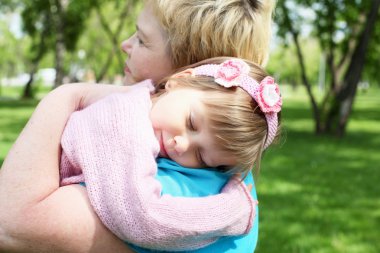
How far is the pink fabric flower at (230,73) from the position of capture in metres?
1.86

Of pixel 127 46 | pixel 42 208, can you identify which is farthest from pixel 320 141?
pixel 42 208

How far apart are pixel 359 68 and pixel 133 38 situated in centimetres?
1531

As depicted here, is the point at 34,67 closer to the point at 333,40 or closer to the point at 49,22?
the point at 49,22

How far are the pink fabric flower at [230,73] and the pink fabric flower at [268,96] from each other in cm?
7

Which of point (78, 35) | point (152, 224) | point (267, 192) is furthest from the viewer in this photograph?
point (78, 35)

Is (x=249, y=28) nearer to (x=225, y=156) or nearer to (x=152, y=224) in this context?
(x=225, y=156)

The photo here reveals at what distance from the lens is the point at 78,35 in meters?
34.7

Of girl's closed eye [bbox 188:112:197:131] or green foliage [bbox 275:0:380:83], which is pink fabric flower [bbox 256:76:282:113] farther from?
green foliage [bbox 275:0:380:83]

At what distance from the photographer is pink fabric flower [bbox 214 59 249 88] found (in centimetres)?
186

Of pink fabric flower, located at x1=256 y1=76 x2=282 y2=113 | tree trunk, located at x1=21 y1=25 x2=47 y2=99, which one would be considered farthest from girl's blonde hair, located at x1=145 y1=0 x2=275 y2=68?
tree trunk, located at x1=21 y1=25 x2=47 y2=99

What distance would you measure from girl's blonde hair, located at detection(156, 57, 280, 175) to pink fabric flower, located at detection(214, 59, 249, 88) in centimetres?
2

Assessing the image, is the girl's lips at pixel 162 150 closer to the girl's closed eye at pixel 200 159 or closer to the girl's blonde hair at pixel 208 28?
the girl's closed eye at pixel 200 159

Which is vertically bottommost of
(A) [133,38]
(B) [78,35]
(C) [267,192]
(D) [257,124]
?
(B) [78,35]

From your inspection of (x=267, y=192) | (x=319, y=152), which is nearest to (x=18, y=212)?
(x=267, y=192)
